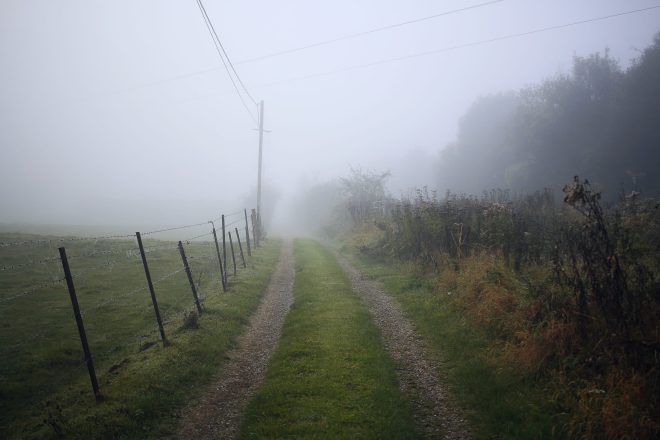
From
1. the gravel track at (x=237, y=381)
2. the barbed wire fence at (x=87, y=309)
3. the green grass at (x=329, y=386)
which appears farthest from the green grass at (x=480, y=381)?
the barbed wire fence at (x=87, y=309)

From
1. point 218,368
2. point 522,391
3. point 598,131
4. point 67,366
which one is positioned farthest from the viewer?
point 598,131

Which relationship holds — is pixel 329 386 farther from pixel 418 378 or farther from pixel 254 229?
pixel 254 229

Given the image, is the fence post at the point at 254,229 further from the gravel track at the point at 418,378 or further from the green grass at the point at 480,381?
the green grass at the point at 480,381

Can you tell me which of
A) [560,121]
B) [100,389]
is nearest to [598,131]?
[560,121]

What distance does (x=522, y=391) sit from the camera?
712cm

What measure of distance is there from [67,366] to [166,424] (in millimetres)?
5662

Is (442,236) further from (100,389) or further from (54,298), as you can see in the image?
(54,298)

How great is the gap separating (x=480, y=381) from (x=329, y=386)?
11.0 ft

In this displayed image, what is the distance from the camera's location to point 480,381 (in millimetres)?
7871

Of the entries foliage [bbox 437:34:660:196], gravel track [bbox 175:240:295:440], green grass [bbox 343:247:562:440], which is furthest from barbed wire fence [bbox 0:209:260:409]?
foliage [bbox 437:34:660:196]

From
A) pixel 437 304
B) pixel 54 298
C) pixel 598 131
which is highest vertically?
pixel 598 131

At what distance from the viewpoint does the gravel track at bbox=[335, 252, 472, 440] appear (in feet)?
22.0

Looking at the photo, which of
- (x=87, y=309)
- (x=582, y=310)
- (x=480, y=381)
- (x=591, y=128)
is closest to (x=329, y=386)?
(x=480, y=381)

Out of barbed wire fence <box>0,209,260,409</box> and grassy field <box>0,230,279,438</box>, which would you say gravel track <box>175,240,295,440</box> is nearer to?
grassy field <box>0,230,279,438</box>
